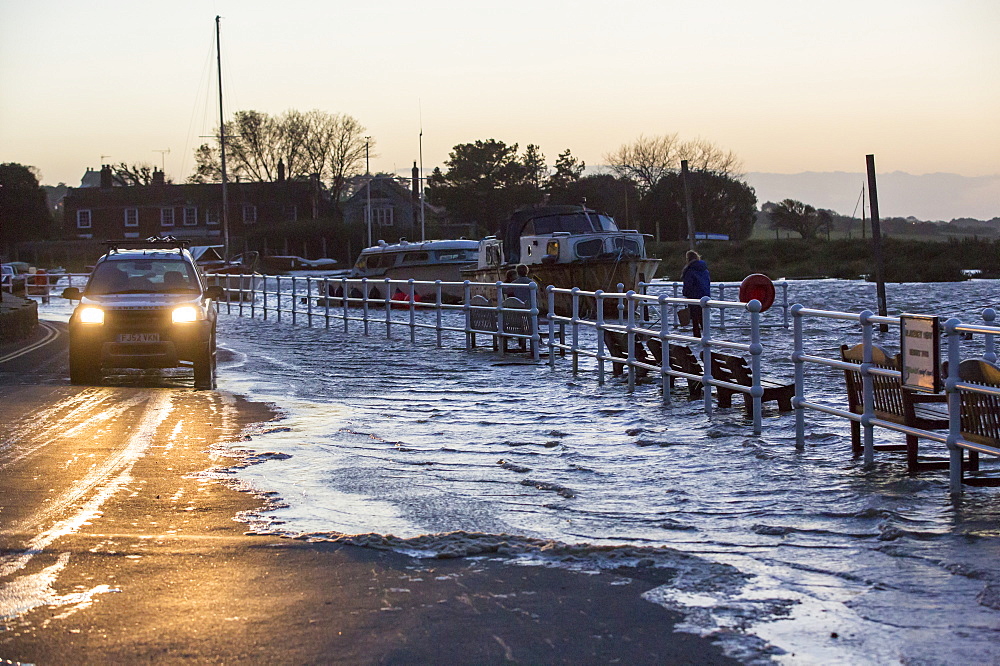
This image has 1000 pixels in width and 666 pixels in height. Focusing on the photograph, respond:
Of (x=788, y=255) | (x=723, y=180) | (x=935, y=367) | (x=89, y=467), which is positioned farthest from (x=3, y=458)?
(x=723, y=180)

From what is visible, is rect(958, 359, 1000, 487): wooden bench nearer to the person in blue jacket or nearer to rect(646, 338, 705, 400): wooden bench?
rect(646, 338, 705, 400): wooden bench

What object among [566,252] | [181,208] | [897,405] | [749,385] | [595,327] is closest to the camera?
[897,405]

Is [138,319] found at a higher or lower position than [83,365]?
higher

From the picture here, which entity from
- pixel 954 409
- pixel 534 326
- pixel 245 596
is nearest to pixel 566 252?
pixel 534 326

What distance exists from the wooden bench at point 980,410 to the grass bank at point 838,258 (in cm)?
4458

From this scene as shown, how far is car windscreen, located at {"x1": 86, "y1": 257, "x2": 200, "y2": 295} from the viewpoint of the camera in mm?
16078

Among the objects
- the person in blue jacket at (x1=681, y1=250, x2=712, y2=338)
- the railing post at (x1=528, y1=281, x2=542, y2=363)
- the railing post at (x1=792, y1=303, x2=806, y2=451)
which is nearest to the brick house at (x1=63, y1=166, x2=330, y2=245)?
the person in blue jacket at (x1=681, y1=250, x2=712, y2=338)

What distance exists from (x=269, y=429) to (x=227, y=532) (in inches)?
173

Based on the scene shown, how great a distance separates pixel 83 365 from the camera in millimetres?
14984

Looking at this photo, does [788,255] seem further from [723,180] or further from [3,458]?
[3,458]

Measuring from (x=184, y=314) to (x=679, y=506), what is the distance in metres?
9.50

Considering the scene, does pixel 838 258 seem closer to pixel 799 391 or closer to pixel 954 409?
pixel 799 391

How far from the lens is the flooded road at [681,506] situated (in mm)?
4930

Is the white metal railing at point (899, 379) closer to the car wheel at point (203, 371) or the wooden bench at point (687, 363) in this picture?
the wooden bench at point (687, 363)
